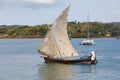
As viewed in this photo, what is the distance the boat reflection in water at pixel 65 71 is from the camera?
59.0 metres

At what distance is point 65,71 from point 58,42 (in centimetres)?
1180

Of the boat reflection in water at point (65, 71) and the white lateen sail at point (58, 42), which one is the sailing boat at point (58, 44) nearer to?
the white lateen sail at point (58, 42)

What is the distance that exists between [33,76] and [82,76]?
21.0 feet

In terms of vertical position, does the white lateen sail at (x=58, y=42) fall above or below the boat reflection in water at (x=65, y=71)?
above

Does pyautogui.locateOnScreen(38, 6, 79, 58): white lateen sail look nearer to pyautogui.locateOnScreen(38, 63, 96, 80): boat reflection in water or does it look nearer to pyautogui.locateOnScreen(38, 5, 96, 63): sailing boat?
pyautogui.locateOnScreen(38, 5, 96, 63): sailing boat

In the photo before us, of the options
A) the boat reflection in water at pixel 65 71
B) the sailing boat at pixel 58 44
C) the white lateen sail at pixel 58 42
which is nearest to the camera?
the boat reflection in water at pixel 65 71

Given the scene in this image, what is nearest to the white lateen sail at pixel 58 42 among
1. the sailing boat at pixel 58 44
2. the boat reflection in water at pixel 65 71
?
the sailing boat at pixel 58 44

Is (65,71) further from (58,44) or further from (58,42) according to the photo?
(58,42)

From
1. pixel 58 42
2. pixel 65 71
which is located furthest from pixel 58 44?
pixel 65 71

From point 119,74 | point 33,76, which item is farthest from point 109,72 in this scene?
point 33,76

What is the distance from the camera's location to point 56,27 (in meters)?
76.8

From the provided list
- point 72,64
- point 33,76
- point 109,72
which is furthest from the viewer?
point 72,64

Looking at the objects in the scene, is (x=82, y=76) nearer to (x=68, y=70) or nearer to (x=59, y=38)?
(x=68, y=70)

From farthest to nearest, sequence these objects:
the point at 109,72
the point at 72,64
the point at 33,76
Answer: the point at 72,64 < the point at 109,72 < the point at 33,76
